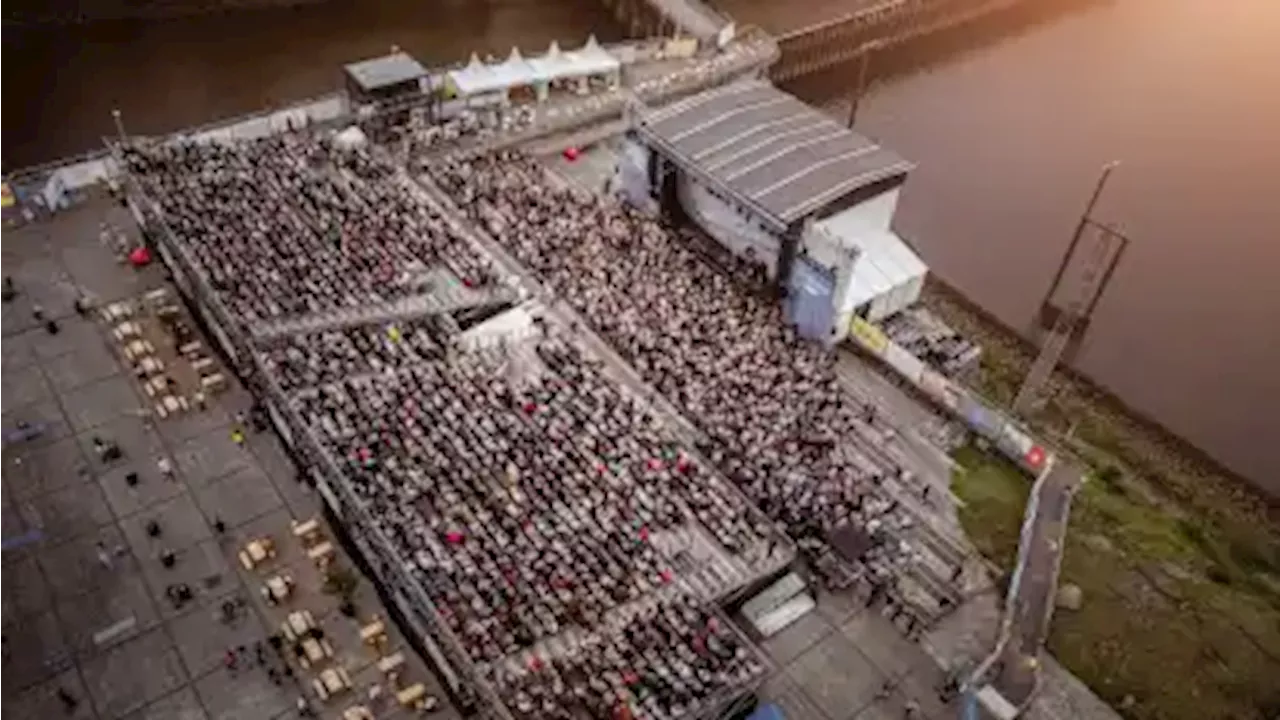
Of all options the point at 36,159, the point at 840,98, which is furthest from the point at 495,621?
the point at 840,98

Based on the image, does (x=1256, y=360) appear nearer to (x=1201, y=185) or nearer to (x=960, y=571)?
(x=1201, y=185)

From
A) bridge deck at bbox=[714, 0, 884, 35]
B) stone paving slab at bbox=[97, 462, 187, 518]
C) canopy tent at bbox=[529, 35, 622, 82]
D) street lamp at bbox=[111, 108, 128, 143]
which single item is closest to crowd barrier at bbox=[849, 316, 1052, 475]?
canopy tent at bbox=[529, 35, 622, 82]

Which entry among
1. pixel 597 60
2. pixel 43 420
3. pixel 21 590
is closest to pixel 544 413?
pixel 21 590

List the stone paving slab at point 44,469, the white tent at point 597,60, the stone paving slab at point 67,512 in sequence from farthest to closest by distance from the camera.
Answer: the white tent at point 597,60
the stone paving slab at point 44,469
the stone paving slab at point 67,512

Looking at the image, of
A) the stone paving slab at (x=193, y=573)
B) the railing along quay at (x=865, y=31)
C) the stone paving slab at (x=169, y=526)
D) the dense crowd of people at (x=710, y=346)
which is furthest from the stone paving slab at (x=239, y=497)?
the railing along quay at (x=865, y=31)

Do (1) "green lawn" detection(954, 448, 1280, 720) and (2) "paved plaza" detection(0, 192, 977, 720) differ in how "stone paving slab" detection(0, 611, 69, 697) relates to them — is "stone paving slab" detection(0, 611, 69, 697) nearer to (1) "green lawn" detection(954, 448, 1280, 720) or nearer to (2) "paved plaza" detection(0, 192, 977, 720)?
(2) "paved plaza" detection(0, 192, 977, 720)

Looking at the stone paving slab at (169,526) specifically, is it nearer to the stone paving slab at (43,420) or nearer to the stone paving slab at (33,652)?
the stone paving slab at (33,652)
